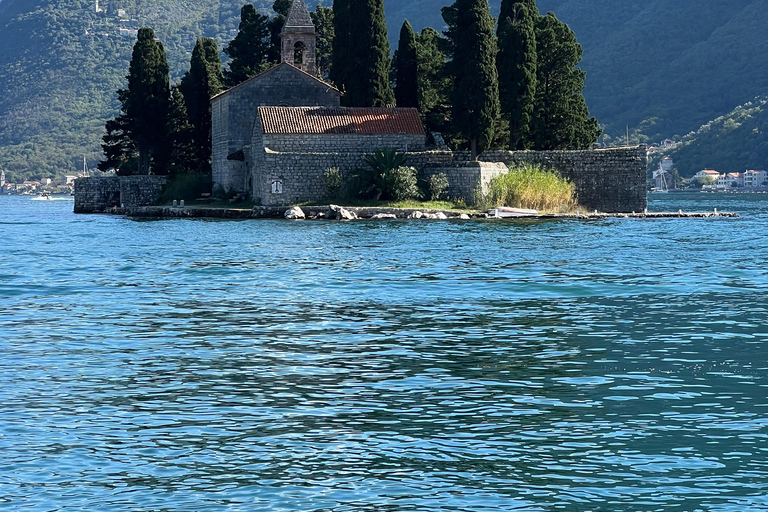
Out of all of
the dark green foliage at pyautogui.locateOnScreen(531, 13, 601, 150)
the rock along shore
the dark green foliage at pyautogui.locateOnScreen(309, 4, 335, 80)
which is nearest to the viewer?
the rock along shore

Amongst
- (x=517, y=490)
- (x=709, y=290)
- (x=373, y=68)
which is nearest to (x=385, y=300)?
(x=709, y=290)

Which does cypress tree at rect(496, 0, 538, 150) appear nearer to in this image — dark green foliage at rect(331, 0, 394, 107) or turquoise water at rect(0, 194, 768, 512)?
dark green foliage at rect(331, 0, 394, 107)

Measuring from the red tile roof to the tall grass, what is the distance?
189 inches

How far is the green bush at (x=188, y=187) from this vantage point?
57.2 m

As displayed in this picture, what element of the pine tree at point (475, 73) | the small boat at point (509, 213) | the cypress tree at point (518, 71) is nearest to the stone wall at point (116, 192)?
the pine tree at point (475, 73)

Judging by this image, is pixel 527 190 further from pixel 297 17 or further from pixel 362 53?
pixel 297 17

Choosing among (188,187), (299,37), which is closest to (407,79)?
(299,37)

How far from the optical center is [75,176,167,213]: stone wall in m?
60.5

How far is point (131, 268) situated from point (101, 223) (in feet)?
78.0

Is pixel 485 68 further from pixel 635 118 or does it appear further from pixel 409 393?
pixel 635 118

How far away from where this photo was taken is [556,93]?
52.7 meters

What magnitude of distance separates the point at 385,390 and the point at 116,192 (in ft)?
182

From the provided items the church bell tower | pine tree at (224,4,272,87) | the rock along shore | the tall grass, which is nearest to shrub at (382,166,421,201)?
the rock along shore

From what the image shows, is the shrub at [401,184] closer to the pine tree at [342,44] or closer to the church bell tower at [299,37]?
the pine tree at [342,44]
